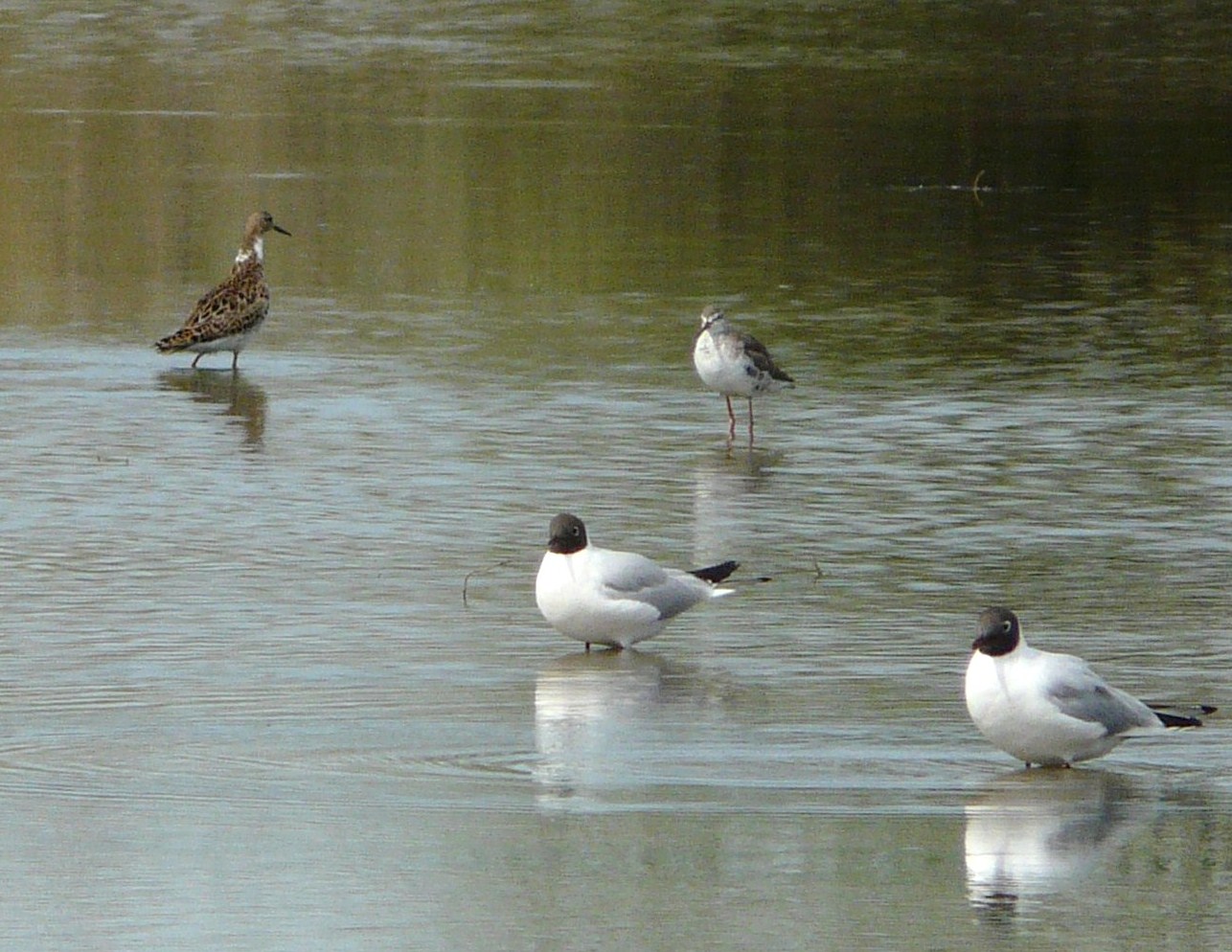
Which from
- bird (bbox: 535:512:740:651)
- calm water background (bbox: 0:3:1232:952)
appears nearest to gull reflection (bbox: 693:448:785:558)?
calm water background (bbox: 0:3:1232:952)

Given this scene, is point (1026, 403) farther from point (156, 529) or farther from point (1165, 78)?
point (1165, 78)

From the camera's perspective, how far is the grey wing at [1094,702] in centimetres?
894

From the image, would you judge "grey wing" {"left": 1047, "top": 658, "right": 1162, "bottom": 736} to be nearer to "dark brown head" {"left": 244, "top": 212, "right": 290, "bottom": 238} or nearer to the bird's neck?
the bird's neck

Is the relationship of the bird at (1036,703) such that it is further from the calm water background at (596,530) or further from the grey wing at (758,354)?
the grey wing at (758,354)

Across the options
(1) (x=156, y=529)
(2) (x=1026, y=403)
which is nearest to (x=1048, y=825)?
(1) (x=156, y=529)

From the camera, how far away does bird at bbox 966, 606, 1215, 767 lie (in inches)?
351

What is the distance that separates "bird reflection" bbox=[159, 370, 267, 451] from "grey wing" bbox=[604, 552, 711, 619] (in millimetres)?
4792

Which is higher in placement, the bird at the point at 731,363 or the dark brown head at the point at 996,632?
the dark brown head at the point at 996,632

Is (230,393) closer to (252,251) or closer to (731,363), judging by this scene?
(252,251)

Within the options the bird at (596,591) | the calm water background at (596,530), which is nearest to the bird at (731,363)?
the calm water background at (596,530)

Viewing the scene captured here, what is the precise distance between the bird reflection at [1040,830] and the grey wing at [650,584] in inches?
80.0

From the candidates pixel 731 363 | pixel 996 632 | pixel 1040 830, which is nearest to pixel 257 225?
pixel 731 363

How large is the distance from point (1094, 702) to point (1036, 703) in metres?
0.21

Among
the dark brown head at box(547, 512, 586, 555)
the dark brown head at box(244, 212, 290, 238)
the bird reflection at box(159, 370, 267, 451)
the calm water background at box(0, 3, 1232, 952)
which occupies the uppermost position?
the dark brown head at box(244, 212, 290, 238)
